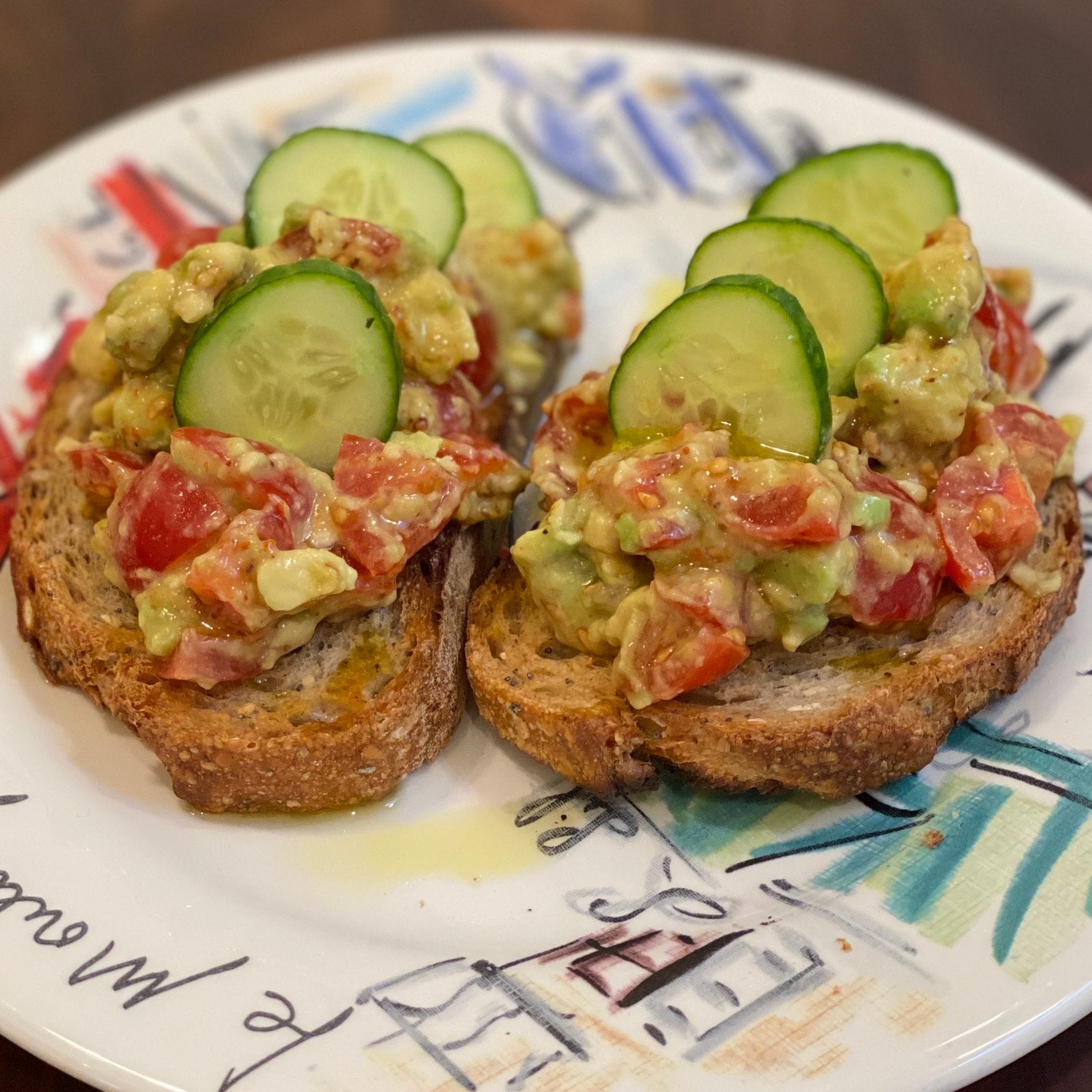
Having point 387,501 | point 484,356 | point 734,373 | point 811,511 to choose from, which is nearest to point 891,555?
point 811,511

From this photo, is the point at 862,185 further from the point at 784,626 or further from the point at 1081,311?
the point at 784,626

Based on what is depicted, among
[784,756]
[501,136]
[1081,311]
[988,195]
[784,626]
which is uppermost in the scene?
[501,136]

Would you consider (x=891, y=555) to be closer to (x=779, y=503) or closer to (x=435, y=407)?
(x=779, y=503)

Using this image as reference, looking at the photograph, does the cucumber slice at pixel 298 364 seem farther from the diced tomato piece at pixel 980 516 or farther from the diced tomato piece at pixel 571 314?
the diced tomato piece at pixel 980 516

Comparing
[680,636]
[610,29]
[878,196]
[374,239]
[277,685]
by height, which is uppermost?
[610,29]

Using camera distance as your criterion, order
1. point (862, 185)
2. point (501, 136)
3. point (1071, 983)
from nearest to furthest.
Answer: point (1071, 983), point (862, 185), point (501, 136)

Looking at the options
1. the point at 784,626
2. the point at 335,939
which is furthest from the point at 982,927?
the point at 335,939
